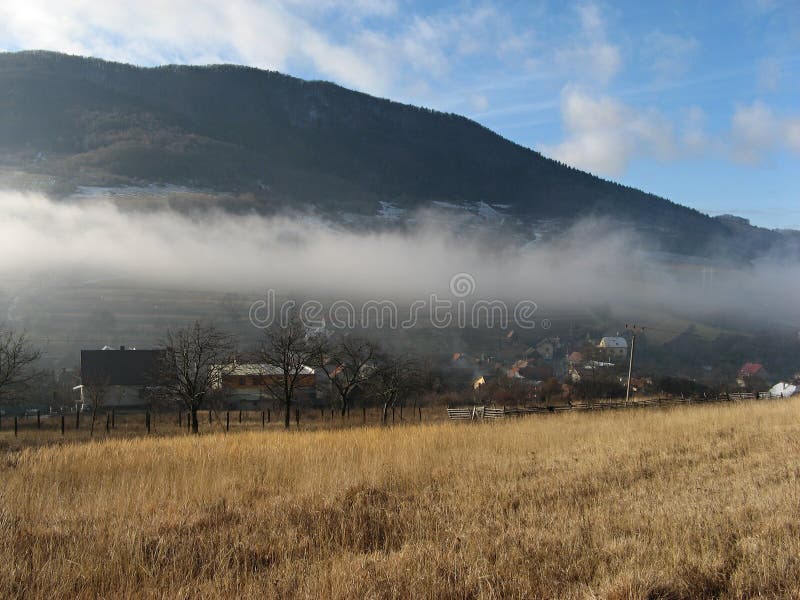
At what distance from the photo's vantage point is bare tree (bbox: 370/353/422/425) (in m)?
39.5

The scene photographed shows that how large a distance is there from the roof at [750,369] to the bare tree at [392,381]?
51.9 metres

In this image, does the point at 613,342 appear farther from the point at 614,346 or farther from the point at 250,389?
the point at 250,389

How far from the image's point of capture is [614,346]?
94375 millimetres

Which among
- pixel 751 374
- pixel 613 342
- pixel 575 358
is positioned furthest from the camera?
pixel 613 342

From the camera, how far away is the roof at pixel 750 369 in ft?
259

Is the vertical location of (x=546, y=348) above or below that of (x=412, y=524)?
below

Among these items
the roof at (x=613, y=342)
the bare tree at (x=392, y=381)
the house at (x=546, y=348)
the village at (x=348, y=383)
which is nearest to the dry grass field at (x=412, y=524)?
the village at (x=348, y=383)

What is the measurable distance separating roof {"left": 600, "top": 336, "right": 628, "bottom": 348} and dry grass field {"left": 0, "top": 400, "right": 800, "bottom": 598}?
282 feet

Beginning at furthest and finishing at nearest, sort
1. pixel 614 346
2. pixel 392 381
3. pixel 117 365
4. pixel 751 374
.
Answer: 1. pixel 614 346
2. pixel 751 374
3. pixel 117 365
4. pixel 392 381

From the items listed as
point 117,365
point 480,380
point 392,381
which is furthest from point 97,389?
point 480,380

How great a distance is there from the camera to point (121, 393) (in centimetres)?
6331

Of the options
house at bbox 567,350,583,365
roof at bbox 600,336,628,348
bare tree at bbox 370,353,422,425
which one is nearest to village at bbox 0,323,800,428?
bare tree at bbox 370,353,422,425

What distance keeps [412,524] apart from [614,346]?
94.6 metres

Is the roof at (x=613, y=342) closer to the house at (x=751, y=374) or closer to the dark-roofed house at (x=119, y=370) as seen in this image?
the house at (x=751, y=374)
